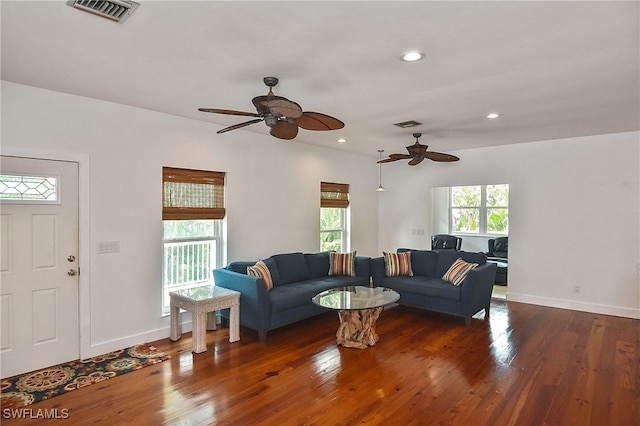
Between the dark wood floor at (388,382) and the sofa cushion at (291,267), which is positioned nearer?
the dark wood floor at (388,382)

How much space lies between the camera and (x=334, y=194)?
21.9 ft

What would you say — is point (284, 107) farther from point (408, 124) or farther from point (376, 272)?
point (376, 272)

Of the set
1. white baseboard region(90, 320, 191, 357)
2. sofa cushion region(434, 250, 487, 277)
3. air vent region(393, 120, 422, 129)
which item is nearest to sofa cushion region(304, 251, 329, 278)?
sofa cushion region(434, 250, 487, 277)

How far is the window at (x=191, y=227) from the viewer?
4.40 meters

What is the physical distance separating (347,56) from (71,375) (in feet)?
11.8

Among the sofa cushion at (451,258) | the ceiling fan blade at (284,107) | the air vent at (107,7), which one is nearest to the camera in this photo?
the air vent at (107,7)

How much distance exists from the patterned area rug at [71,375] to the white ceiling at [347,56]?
2.60m

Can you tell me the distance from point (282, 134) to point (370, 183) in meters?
4.28

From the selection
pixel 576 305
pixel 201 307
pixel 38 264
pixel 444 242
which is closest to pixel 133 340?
pixel 201 307

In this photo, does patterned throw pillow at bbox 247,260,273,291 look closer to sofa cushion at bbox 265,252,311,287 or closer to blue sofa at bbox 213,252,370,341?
blue sofa at bbox 213,252,370,341

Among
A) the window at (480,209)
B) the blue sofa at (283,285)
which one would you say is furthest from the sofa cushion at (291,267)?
the window at (480,209)

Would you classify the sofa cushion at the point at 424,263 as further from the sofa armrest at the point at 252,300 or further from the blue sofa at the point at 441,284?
the sofa armrest at the point at 252,300

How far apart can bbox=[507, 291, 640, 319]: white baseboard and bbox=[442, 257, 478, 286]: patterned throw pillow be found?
1557 millimetres

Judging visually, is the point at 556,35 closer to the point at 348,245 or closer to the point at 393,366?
the point at 393,366
